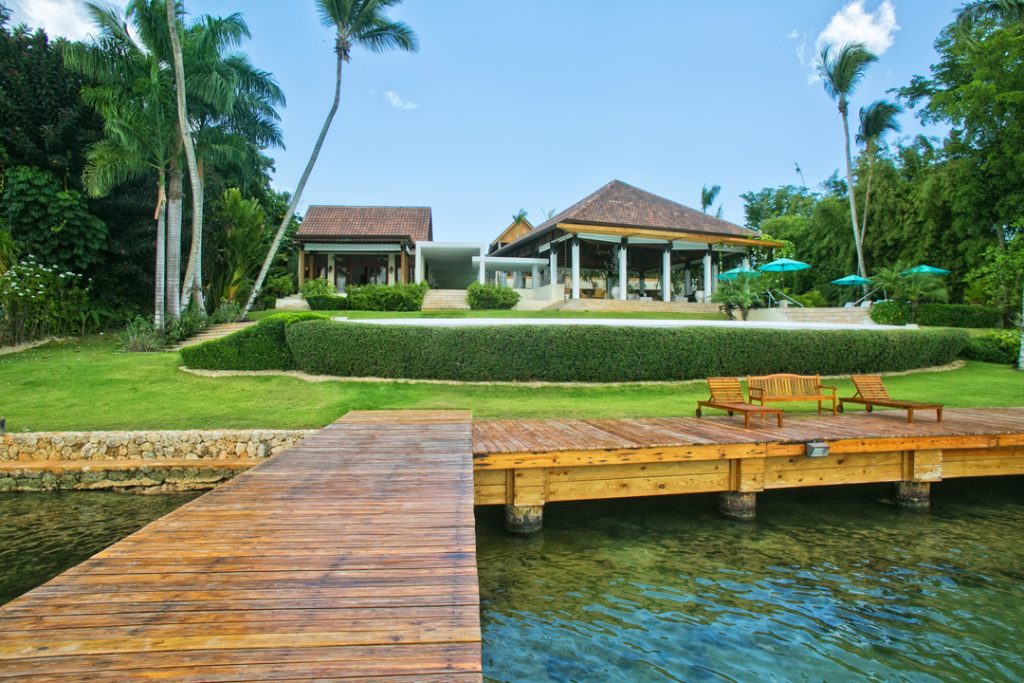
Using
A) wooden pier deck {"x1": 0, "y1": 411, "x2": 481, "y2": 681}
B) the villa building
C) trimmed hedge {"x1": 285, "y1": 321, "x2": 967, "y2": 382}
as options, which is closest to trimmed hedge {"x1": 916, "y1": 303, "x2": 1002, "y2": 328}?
the villa building

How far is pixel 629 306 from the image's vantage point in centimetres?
2384

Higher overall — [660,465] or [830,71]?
[830,71]

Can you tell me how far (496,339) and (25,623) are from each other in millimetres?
11107

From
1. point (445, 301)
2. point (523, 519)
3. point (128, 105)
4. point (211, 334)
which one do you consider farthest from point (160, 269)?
point (523, 519)

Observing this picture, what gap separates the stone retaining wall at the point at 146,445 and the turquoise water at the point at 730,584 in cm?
110

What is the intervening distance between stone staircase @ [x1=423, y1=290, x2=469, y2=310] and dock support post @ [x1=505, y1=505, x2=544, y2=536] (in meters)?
18.3

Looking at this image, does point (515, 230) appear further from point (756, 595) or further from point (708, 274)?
point (756, 595)

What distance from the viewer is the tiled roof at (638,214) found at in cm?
2594

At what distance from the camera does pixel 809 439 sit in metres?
6.91

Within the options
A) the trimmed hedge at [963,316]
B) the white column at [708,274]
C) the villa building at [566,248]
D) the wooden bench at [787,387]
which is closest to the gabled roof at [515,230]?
the villa building at [566,248]

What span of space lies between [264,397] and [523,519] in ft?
25.9

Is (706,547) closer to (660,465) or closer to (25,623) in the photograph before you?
(660,465)

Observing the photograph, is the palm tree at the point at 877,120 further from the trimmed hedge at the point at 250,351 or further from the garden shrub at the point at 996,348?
the trimmed hedge at the point at 250,351

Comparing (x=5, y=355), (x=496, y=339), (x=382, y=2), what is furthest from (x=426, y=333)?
(x=382, y=2)
